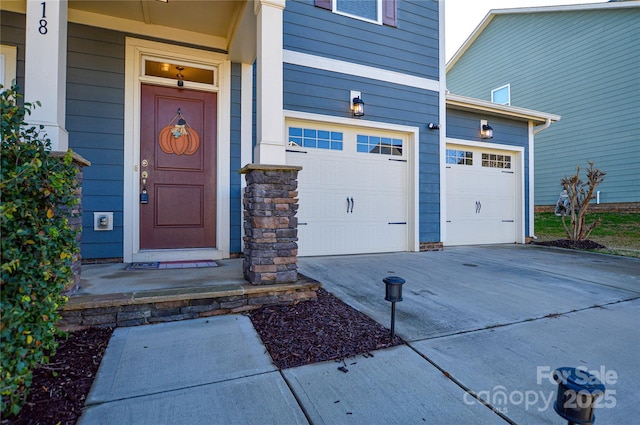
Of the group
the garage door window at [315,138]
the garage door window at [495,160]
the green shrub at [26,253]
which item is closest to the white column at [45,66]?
the green shrub at [26,253]

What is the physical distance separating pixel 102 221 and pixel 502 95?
12414 mm

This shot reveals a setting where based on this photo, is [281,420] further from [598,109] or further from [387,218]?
[598,109]

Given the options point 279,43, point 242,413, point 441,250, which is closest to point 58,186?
point 242,413

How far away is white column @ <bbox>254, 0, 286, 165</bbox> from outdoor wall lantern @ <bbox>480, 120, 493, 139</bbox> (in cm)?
490

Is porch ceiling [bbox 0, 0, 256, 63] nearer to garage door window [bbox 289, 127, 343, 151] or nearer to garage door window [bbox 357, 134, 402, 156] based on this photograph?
garage door window [bbox 289, 127, 343, 151]

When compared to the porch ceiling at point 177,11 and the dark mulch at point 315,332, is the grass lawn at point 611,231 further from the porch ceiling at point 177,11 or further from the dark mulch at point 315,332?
the porch ceiling at point 177,11

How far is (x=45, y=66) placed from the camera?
2.38m

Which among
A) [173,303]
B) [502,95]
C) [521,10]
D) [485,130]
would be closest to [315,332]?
[173,303]

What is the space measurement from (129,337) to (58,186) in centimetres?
110

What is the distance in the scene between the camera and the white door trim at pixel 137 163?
3750 millimetres

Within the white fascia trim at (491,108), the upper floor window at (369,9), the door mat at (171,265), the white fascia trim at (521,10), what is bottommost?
the door mat at (171,265)

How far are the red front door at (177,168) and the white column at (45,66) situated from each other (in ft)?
4.69

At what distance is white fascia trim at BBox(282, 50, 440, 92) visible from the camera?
4.62 metres

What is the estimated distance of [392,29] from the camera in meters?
5.35
